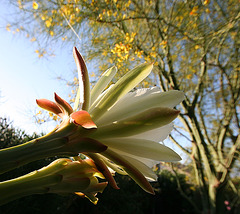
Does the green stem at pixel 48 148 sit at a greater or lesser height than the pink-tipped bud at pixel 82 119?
lesser

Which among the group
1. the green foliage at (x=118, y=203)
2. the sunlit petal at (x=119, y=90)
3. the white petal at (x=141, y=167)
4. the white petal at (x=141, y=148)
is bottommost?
the green foliage at (x=118, y=203)

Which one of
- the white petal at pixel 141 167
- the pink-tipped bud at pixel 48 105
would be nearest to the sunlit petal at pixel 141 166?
the white petal at pixel 141 167

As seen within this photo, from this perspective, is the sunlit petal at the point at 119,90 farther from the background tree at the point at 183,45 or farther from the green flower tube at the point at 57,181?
the background tree at the point at 183,45

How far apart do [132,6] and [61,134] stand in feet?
9.92

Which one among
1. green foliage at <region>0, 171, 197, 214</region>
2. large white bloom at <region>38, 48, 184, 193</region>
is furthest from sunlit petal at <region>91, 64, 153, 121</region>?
green foliage at <region>0, 171, 197, 214</region>

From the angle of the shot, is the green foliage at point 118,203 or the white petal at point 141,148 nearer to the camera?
the white petal at point 141,148

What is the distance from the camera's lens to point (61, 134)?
231 mm

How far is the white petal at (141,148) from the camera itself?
0.25 m

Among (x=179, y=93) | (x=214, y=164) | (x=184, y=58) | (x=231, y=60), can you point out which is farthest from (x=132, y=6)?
(x=179, y=93)

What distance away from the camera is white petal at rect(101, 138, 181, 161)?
0.81 feet

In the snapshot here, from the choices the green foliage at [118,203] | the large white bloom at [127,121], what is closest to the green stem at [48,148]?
the large white bloom at [127,121]

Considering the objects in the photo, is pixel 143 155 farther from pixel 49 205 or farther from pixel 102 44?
pixel 102 44

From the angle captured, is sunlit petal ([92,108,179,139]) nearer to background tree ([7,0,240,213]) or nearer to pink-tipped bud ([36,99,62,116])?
pink-tipped bud ([36,99,62,116])

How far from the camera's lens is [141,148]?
0.25m
